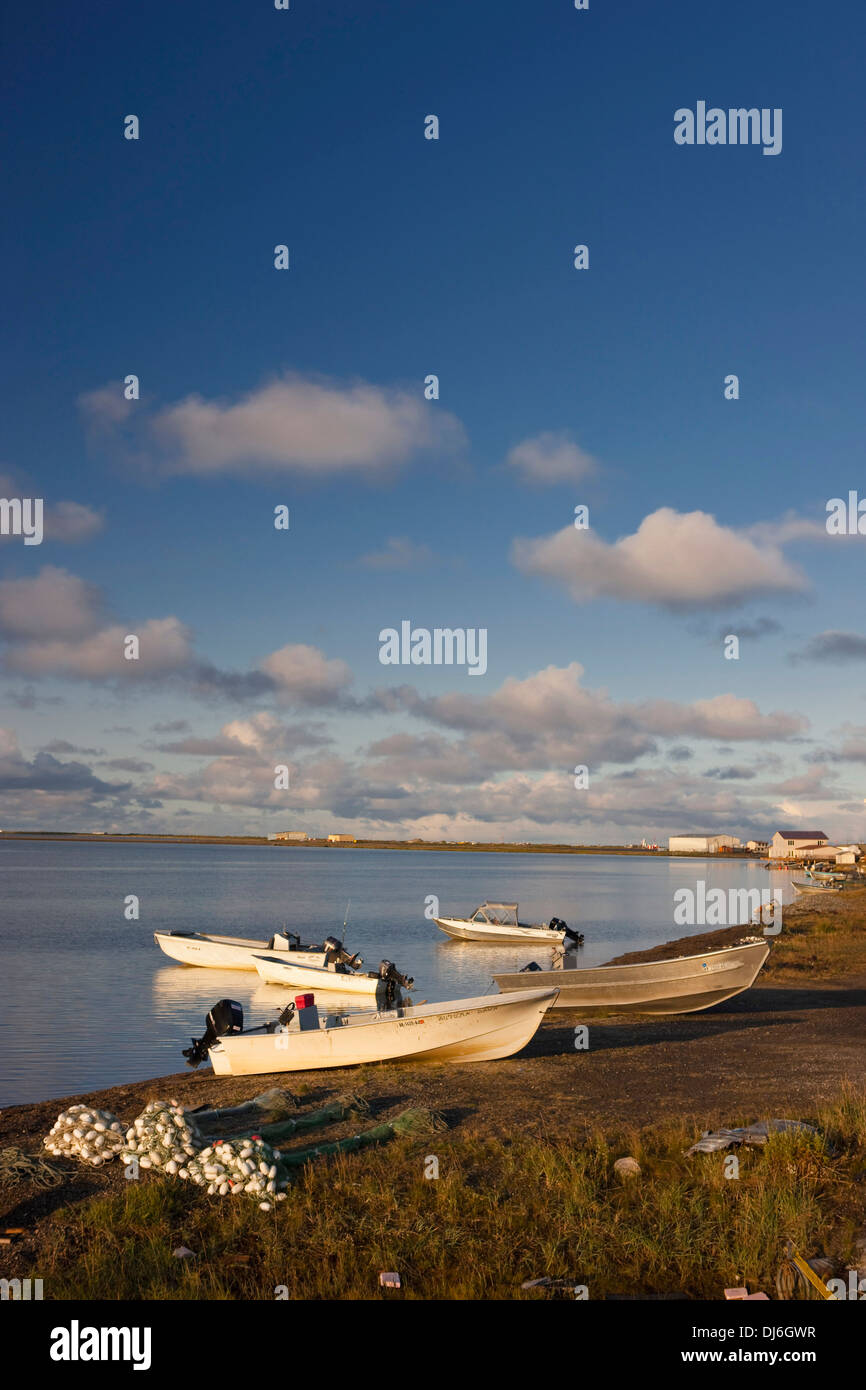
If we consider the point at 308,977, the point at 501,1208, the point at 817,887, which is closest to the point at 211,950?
the point at 308,977

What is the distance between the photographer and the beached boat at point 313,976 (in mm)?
33844

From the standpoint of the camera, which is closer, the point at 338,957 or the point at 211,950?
the point at 338,957

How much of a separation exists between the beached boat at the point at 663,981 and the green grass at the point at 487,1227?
1301 centimetres

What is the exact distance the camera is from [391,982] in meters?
26.4

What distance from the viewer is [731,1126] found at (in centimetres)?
1340

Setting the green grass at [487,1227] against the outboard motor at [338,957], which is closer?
the green grass at [487,1227]

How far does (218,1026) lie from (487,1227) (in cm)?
1144

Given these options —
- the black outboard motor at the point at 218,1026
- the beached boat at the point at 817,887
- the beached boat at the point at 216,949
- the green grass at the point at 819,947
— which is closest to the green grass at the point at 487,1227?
A: the black outboard motor at the point at 218,1026

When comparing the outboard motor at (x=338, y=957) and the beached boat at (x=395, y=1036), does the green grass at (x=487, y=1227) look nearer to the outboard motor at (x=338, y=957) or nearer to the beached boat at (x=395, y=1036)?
the beached boat at (x=395, y=1036)

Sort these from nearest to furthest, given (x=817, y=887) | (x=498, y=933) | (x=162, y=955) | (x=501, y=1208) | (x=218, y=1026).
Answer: (x=501, y=1208) < (x=218, y=1026) < (x=162, y=955) < (x=498, y=933) < (x=817, y=887)

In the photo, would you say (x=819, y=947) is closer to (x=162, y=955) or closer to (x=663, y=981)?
(x=663, y=981)

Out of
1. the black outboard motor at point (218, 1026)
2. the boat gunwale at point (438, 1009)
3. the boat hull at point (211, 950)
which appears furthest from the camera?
the boat hull at point (211, 950)

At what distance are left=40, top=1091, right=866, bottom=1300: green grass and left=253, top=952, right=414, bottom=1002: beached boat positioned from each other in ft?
65.9
